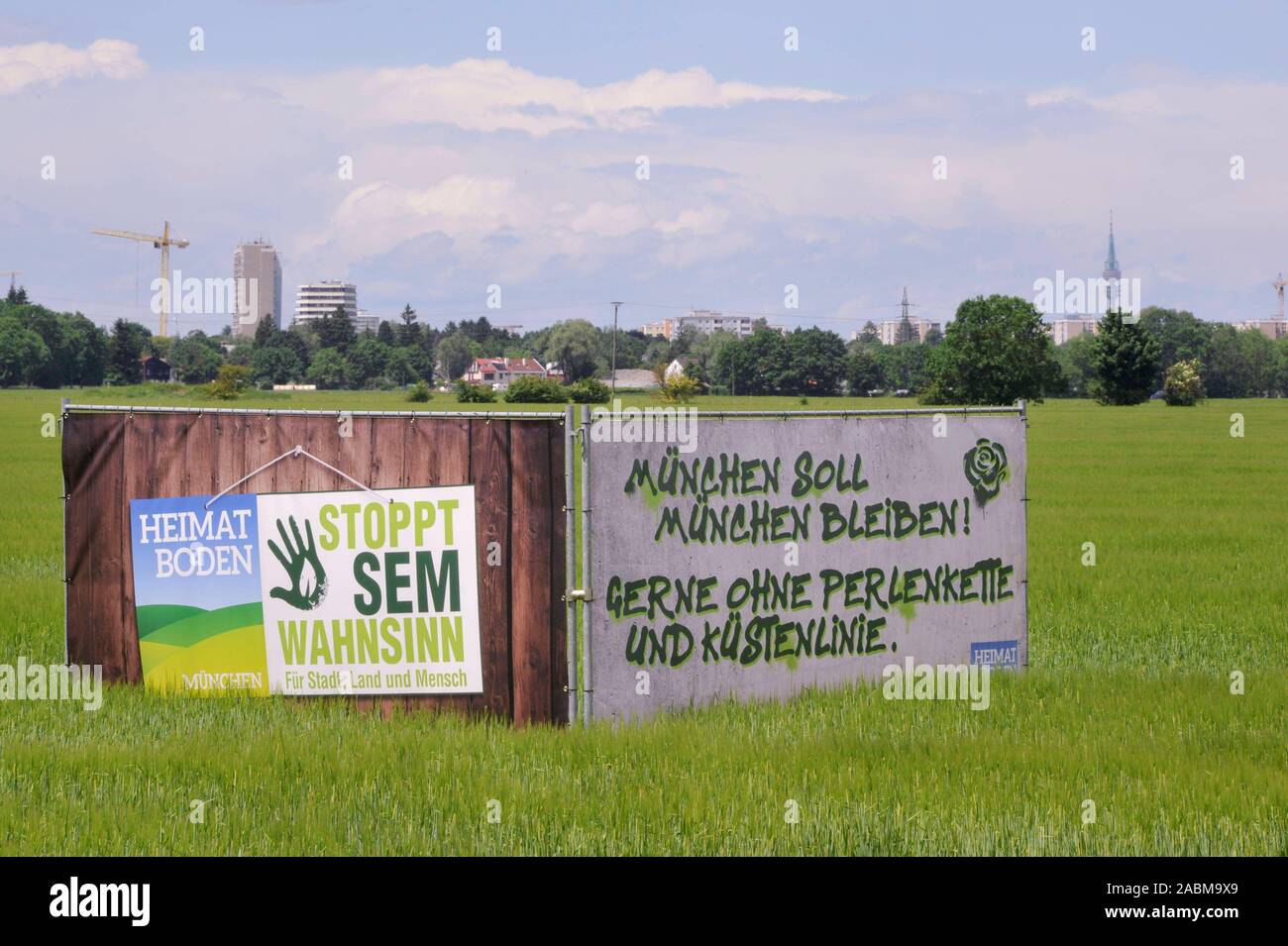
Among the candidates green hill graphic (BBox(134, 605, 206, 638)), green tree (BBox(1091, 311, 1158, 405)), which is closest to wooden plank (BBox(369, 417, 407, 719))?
green hill graphic (BBox(134, 605, 206, 638))

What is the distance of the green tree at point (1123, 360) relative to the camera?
128375mm

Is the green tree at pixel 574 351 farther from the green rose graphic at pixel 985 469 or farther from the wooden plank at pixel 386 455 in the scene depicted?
the wooden plank at pixel 386 455

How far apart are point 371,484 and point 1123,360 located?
126 meters

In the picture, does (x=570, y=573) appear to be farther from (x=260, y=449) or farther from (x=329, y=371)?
(x=329, y=371)

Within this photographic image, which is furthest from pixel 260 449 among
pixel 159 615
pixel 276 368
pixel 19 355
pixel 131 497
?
pixel 276 368

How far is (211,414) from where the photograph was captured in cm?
1176

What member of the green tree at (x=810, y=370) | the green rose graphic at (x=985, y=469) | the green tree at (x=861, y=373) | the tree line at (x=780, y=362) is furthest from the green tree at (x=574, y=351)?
the green rose graphic at (x=985, y=469)

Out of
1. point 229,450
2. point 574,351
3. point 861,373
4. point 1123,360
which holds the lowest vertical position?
point 229,450

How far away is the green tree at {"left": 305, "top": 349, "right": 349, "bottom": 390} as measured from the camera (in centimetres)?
18700

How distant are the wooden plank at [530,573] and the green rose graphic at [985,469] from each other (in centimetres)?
416

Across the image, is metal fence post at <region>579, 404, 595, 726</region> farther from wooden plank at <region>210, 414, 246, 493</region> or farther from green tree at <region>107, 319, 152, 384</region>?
green tree at <region>107, 319, 152, 384</region>

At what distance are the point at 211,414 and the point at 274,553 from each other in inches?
50.6

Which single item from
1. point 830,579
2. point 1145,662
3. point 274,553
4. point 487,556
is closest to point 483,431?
point 487,556

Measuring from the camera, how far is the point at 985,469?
13.0 metres
